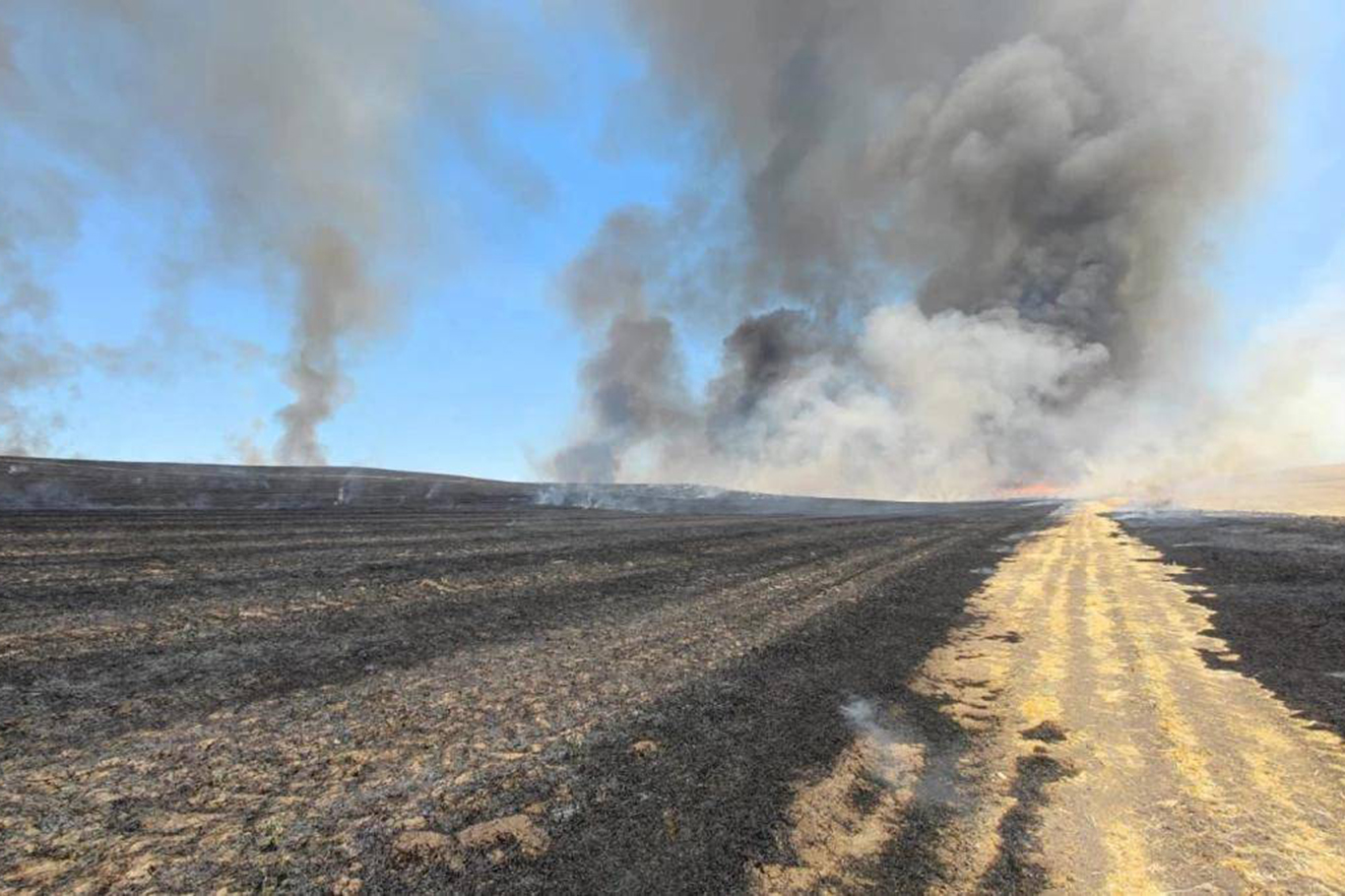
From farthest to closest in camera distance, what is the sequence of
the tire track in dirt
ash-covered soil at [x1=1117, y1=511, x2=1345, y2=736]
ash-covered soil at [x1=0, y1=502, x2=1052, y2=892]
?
ash-covered soil at [x1=1117, y1=511, x2=1345, y2=736], the tire track in dirt, ash-covered soil at [x1=0, y1=502, x2=1052, y2=892]

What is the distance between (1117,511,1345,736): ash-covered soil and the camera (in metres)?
6.61

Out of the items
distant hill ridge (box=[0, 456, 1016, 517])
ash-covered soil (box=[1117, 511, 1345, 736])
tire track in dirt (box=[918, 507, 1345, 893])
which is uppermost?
distant hill ridge (box=[0, 456, 1016, 517])

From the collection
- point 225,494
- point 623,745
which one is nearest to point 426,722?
point 623,745

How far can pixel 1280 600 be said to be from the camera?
11.0 meters

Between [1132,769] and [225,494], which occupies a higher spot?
[225,494]

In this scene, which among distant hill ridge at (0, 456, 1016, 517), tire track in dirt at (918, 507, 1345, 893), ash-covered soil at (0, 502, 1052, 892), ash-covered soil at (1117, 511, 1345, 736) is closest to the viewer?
ash-covered soil at (0, 502, 1052, 892)

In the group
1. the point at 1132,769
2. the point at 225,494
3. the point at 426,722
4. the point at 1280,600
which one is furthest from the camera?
the point at 225,494

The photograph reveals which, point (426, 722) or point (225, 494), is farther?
point (225, 494)

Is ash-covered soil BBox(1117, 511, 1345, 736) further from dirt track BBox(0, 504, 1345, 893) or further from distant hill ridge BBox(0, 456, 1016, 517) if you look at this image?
distant hill ridge BBox(0, 456, 1016, 517)

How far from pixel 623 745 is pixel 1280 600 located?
1211cm

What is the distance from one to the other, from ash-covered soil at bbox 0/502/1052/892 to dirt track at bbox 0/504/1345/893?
0.03 metres

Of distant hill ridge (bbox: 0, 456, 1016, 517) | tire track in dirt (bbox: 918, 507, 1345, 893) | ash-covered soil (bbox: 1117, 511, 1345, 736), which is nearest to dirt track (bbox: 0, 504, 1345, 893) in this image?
tire track in dirt (bbox: 918, 507, 1345, 893)

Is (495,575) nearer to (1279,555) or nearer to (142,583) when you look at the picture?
(142,583)

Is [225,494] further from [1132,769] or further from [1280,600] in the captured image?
[1280,600]
